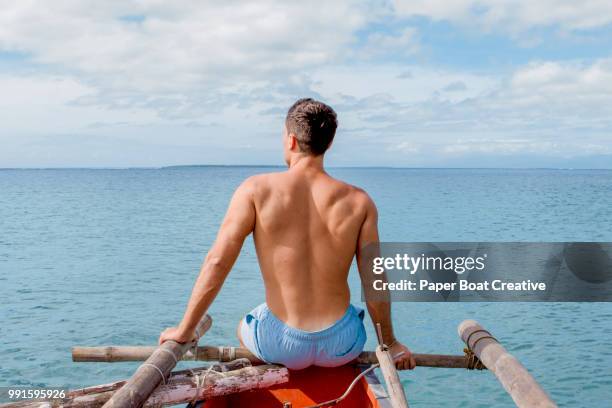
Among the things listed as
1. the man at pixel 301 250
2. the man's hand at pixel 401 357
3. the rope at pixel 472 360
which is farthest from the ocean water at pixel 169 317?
Result: the man at pixel 301 250

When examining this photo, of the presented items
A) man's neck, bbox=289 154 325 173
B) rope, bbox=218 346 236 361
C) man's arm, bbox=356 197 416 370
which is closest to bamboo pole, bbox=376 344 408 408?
man's arm, bbox=356 197 416 370

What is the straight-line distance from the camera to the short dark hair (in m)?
4.22

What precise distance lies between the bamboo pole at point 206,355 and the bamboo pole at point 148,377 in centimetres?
28

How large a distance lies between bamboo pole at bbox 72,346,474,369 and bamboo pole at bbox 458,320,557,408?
240mm

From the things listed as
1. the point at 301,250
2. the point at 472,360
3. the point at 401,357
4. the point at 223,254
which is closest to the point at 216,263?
the point at 223,254

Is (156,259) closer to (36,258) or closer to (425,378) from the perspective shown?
(36,258)

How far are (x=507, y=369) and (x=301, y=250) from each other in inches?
56.7

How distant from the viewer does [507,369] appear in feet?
12.9

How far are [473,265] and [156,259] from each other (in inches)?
485

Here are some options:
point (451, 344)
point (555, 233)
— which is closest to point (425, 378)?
point (451, 344)

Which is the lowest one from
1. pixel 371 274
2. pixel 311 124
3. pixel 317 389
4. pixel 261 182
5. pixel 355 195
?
pixel 317 389

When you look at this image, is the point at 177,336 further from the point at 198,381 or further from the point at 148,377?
the point at 148,377

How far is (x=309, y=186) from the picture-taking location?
420cm

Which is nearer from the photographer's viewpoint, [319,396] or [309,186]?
[309,186]
